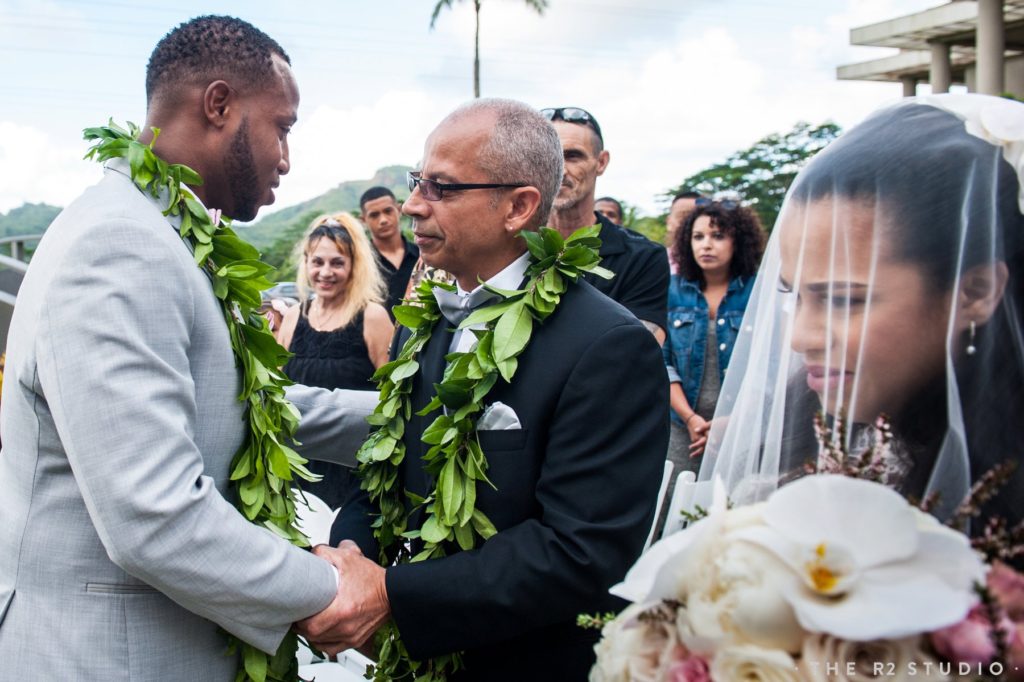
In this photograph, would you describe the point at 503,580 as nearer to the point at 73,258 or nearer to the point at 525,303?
the point at 525,303

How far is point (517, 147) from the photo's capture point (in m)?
2.40

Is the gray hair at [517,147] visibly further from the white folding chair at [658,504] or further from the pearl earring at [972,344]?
the pearl earring at [972,344]

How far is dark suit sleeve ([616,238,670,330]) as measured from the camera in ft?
13.6

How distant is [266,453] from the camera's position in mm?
2197

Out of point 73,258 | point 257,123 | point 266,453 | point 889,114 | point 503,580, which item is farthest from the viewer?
point 257,123

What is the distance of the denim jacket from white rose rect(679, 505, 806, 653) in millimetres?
3894

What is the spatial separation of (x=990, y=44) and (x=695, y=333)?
87.9 feet

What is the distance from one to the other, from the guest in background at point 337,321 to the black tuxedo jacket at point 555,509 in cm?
303

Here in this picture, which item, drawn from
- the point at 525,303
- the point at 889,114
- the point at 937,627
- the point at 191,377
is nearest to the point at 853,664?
the point at 937,627

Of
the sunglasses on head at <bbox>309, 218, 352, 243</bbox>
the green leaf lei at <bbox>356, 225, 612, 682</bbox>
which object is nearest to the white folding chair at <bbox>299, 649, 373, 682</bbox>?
the green leaf lei at <bbox>356, 225, 612, 682</bbox>

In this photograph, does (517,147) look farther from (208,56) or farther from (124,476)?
(124,476)

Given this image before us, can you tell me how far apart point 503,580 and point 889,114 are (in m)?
1.23

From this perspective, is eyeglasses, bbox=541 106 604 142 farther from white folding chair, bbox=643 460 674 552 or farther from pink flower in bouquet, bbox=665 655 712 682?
pink flower in bouquet, bbox=665 655 712 682

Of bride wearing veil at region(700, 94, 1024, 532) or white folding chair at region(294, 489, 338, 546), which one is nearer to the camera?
bride wearing veil at region(700, 94, 1024, 532)
